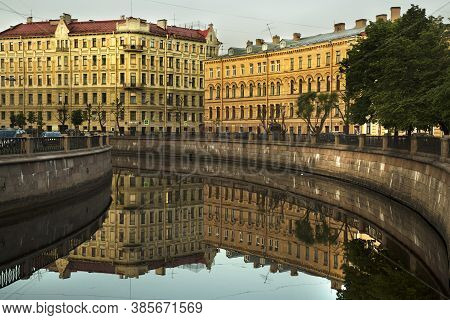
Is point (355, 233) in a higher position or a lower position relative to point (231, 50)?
lower

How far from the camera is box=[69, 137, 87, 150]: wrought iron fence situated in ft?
113

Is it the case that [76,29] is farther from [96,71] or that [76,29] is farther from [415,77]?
[415,77]

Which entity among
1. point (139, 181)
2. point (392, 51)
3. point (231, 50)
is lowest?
point (139, 181)

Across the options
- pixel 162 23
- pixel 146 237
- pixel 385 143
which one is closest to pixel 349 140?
pixel 385 143

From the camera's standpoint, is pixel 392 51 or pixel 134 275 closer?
pixel 134 275

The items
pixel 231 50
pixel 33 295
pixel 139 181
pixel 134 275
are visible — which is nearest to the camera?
pixel 33 295

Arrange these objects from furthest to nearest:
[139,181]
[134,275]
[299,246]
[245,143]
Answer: [245,143] < [139,181] < [299,246] < [134,275]

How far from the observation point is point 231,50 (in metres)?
92.2

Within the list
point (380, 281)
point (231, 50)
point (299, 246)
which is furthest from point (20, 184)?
point (231, 50)

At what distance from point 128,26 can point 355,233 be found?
7481 centimetres

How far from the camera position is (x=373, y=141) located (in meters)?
38.1

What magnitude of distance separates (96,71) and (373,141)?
6463 centimetres

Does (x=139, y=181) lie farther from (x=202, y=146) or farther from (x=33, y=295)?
(x=33, y=295)

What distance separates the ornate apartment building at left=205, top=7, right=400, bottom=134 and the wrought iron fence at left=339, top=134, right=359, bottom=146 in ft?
73.6
